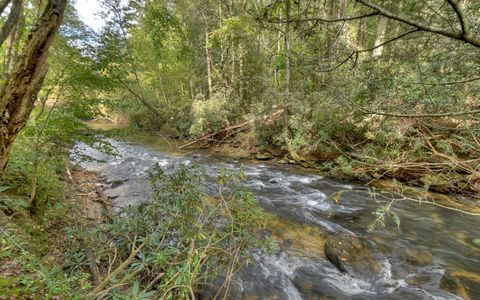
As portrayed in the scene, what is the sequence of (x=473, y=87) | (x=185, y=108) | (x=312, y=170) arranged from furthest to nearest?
1. (x=185, y=108)
2. (x=312, y=170)
3. (x=473, y=87)

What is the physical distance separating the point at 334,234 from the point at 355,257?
0.96 m

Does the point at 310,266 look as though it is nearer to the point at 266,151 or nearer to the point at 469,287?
the point at 469,287

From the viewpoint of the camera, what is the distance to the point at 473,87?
662 centimetres

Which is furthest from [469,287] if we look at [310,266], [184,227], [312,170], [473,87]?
[312,170]

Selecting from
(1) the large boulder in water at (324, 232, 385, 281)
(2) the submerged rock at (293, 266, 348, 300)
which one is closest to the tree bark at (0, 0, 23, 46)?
(2) the submerged rock at (293, 266, 348, 300)

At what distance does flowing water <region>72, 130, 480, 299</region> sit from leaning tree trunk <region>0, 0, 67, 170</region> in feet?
10.6

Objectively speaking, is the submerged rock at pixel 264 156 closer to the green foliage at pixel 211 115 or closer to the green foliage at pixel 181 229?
the green foliage at pixel 211 115

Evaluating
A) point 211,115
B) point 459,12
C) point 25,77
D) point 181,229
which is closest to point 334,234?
point 181,229

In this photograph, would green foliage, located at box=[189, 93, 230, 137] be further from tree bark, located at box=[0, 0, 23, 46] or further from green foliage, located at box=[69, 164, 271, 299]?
tree bark, located at box=[0, 0, 23, 46]

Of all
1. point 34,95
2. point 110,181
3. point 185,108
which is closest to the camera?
point 34,95

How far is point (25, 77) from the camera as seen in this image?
249 cm

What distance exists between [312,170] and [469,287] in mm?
5967

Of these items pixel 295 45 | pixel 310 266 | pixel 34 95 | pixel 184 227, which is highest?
pixel 295 45

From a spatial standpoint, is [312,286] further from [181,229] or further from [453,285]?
[181,229]
